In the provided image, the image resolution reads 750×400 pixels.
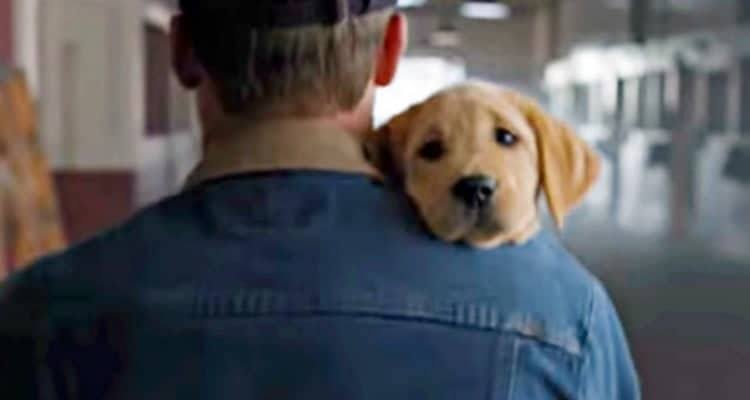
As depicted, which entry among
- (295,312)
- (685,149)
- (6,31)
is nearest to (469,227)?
(295,312)

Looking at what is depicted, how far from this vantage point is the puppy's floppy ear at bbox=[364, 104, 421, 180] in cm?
80

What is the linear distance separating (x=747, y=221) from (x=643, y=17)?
0.85m

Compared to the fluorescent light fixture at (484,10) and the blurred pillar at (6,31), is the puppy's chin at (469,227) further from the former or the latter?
the fluorescent light fixture at (484,10)

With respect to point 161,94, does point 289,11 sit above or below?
above

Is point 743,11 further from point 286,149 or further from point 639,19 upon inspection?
point 286,149

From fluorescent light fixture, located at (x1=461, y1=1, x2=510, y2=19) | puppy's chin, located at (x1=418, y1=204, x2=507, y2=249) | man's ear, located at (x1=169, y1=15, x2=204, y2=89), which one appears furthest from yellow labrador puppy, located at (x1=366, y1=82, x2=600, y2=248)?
fluorescent light fixture, located at (x1=461, y1=1, x2=510, y2=19)

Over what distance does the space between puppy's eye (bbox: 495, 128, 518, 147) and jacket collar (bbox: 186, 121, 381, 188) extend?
0.09 meters

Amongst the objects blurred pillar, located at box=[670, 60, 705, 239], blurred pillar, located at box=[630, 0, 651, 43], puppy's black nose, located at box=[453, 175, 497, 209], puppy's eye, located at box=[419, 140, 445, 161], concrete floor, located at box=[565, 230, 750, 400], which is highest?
blurred pillar, located at box=[630, 0, 651, 43]

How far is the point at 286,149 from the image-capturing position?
78 centimetres

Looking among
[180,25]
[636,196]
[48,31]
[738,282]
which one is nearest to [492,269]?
[180,25]

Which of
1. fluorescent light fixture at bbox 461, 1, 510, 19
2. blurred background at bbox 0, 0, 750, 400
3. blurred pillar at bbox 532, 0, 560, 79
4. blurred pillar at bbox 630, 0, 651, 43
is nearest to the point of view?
blurred background at bbox 0, 0, 750, 400

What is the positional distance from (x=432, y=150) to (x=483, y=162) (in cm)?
3

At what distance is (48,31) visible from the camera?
3.10 m

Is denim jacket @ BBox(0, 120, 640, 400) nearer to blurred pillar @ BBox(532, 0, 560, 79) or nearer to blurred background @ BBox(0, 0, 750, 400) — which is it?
blurred background @ BBox(0, 0, 750, 400)
